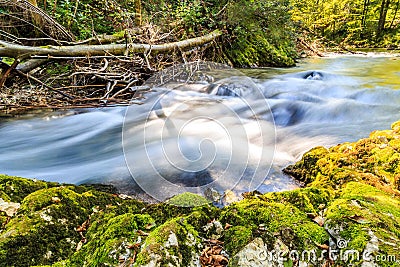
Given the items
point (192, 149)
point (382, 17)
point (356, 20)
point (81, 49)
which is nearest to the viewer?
point (192, 149)

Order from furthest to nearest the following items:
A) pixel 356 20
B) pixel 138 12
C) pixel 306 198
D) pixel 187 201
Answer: pixel 356 20 < pixel 138 12 < pixel 187 201 < pixel 306 198

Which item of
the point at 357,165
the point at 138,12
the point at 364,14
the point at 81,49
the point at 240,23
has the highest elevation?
the point at 364,14

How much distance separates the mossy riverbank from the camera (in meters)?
1.44

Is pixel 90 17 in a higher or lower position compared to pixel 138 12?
lower

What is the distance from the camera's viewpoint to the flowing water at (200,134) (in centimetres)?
334

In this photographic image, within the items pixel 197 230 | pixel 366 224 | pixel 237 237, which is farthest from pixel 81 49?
pixel 366 224

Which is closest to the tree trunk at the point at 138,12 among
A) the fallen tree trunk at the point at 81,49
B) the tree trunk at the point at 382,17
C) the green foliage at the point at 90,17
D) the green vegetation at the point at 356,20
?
the green foliage at the point at 90,17

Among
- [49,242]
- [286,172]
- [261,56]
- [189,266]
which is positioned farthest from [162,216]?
[261,56]

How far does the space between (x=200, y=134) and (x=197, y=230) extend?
3.05 metres

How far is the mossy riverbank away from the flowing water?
3.35 ft

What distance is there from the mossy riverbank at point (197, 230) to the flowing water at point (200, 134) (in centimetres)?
102

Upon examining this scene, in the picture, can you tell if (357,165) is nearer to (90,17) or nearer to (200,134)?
(200,134)

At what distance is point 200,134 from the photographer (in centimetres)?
465

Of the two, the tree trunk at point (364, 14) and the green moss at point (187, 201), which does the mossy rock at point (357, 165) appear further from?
the tree trunk at point (364, 14)
